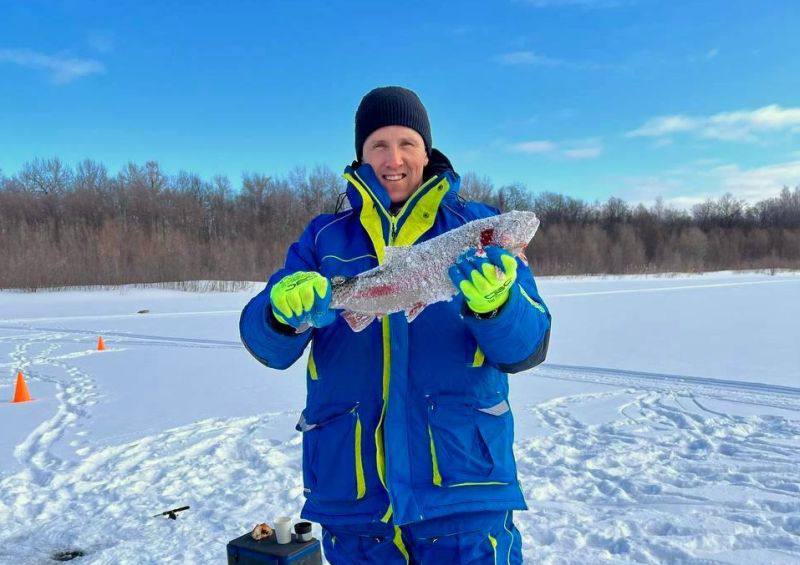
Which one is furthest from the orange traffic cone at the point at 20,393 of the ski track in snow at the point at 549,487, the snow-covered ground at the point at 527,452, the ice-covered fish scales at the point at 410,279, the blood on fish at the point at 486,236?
the blood on fish at the point at 486,236

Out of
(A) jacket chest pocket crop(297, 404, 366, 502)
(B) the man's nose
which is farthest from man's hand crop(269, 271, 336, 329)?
(B) the man's nose

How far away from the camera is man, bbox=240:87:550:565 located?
2156 mm

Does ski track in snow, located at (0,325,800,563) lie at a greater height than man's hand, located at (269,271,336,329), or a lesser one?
lesser

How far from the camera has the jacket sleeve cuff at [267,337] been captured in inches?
92.3

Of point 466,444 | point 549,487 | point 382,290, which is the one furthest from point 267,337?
point 549,487

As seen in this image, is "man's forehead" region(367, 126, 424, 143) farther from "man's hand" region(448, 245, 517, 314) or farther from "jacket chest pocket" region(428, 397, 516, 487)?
"jacket chest pocket" region(428, 397, 516, 487)

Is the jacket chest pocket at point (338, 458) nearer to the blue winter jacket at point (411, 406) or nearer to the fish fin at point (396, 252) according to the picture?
the blue winter jacket at point (411, 406)

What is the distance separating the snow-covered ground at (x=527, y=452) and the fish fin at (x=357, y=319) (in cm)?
267

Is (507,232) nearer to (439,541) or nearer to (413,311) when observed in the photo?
(413,311)

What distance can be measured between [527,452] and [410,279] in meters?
4.46

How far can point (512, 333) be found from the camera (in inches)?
84.2

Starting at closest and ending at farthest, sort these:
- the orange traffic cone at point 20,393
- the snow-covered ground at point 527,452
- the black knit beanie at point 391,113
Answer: the black knit beanie at point 391,113
the snow-covered ground at point 527,452
the orange traffic cone at point 20,393

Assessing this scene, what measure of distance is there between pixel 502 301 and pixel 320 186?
64.4 metres

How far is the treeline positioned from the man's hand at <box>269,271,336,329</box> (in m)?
31.2
